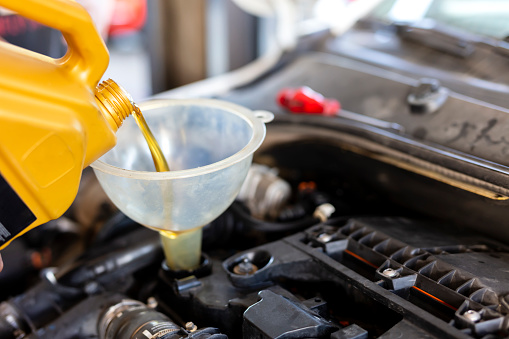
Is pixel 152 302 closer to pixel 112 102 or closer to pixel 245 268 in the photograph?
pixel 245 268

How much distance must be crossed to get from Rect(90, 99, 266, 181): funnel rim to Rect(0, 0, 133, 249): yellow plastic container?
5 centimetres

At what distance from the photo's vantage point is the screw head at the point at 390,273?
743 mm

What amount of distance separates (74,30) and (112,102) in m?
0.10

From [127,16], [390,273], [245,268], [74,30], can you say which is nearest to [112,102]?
[74,30]

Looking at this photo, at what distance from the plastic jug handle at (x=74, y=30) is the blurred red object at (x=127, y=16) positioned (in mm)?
3604

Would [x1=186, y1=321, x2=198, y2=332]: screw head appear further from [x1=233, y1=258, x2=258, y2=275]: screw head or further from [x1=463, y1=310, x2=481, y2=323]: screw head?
[x1=463, y1=310, x2=481, y2=323]: screw head

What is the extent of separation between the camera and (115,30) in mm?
4137

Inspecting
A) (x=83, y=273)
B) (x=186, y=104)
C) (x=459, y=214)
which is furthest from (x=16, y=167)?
(x=459, y=214)

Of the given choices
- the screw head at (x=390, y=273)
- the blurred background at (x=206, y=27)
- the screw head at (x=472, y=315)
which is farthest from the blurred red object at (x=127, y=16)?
the screw head at (x=472, y=315)

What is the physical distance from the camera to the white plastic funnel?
0.71 m

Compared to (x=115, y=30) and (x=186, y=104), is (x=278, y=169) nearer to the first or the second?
(x=186, y=104)

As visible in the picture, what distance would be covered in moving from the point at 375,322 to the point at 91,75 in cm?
53

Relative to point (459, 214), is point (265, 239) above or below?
below

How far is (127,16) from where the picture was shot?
4141 mm
